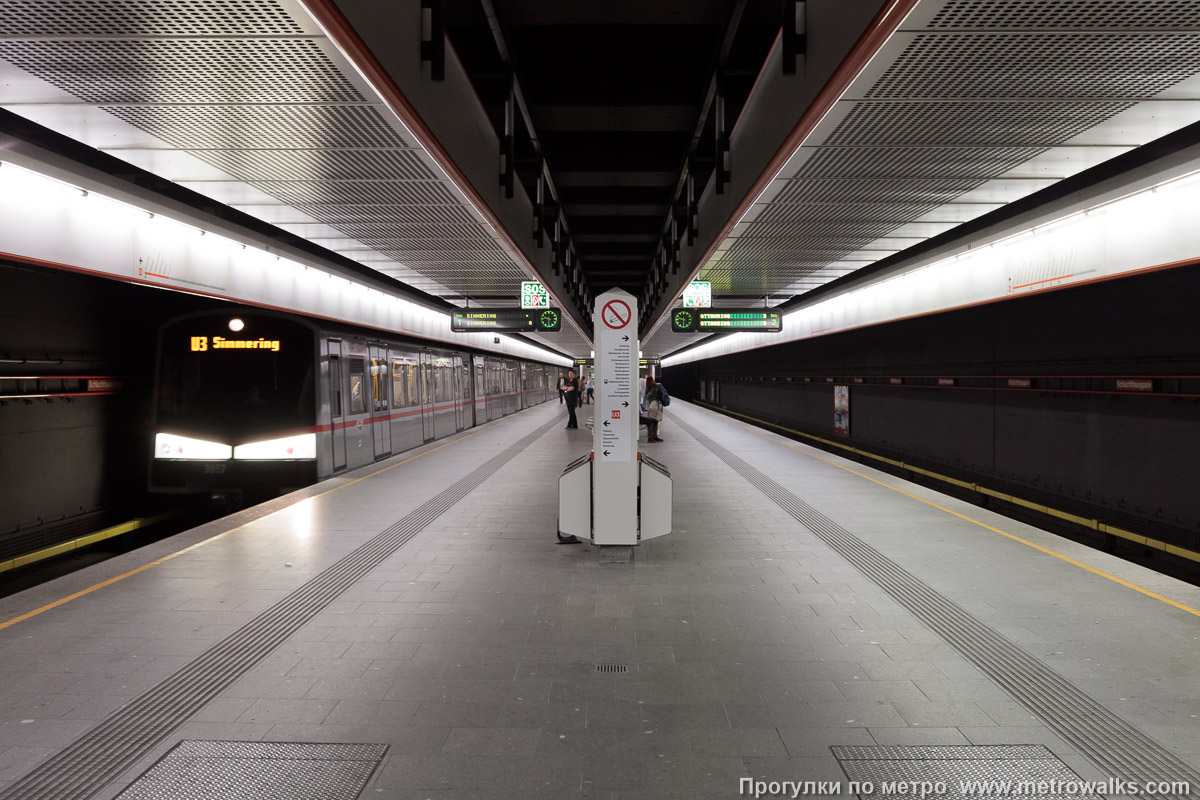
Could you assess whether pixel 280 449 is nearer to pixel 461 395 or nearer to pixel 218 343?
pixel 218 343

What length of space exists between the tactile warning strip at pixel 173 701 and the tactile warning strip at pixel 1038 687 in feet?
13.3

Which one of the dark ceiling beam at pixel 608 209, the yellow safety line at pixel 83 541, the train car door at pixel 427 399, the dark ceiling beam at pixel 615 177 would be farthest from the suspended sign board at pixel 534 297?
the yellow safety line at pixel 83 541

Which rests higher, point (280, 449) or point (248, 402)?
point (248, 402)

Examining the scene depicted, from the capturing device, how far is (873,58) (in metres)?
3.16

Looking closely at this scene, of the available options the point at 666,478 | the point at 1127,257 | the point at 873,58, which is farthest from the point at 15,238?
the point at 1127,257

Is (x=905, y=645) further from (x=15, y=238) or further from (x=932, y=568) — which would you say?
(x=15, y=238)

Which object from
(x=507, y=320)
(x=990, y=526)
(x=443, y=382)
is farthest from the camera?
(x=443, y=382)

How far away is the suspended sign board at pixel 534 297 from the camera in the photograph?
12922 millimetres

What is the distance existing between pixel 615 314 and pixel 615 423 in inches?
37.5

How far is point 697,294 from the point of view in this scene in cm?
1202

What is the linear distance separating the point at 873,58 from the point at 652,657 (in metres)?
3.40

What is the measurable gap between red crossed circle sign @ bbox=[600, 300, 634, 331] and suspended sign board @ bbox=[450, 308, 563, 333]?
886 centimetres

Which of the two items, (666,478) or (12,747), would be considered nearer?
(12,747)

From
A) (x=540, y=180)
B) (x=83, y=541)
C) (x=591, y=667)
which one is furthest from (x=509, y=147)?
(x=83, y=541)
